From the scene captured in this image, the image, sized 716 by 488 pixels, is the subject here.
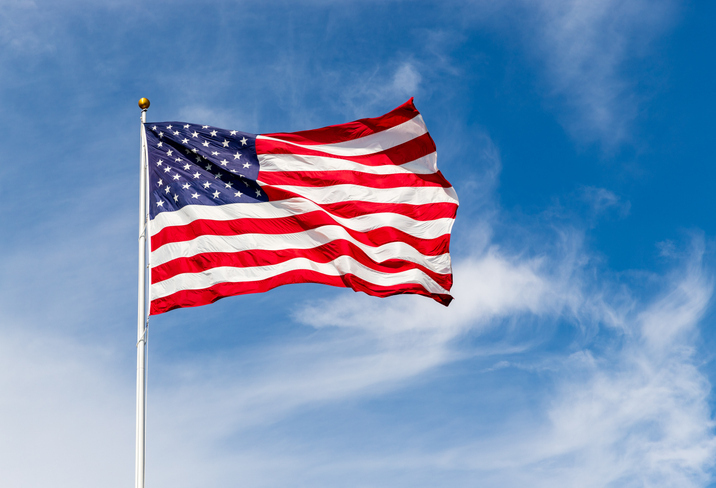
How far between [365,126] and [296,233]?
4191mm

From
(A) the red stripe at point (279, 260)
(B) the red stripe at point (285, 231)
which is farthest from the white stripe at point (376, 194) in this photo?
(A) the red stripe at point (279, 260)

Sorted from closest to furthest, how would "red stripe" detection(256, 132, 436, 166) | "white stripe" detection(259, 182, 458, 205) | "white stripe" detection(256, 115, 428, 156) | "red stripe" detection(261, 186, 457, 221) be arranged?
"red stripe" detection(261, 186, 457, 221)
"white stripe" detection(259, 182, 458, 205)
"red stripe" detection(256, 132, 436, 166)
"white stripe" detection(256, 115, 428, 156)

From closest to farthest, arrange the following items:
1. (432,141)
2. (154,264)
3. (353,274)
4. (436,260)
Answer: (154,264)
(353,274)
(436,260)
(432,141)

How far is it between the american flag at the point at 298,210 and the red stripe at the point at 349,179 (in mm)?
32

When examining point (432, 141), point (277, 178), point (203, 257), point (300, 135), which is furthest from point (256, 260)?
point (432, 141)

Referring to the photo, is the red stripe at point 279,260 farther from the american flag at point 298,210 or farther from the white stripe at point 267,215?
the white stripe at point 267,215

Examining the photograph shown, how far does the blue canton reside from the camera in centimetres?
2025

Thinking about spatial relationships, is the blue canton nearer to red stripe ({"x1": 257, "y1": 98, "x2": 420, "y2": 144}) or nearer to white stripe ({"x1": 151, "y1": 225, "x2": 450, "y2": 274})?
Result: white stripe ({"x1": 151, "y1": 225, "x2": 450, "y2": 274})

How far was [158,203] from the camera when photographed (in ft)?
65.6

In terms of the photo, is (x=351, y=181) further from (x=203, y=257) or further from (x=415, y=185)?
(x=203, y=257)

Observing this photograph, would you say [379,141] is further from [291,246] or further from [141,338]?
[141,338]

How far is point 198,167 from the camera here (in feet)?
68.2

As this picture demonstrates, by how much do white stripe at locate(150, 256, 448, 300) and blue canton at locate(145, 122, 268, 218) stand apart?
6.46 ft

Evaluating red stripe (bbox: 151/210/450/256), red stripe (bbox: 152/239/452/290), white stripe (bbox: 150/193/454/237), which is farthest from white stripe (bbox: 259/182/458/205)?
red stripe (bbox: 152/239/452/290)
